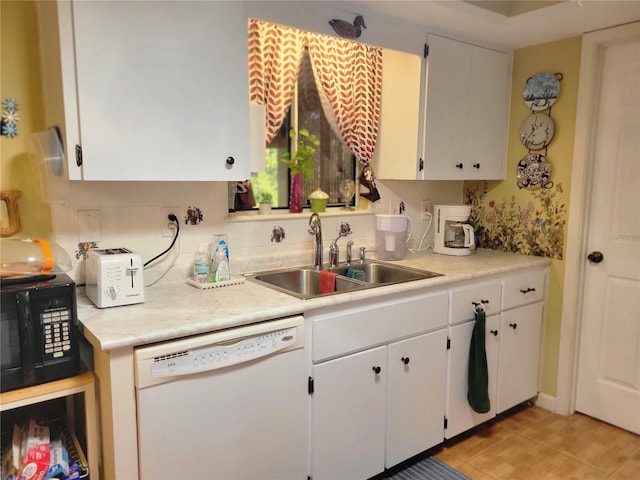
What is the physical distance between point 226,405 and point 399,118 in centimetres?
181

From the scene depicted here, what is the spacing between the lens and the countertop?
1.51 meters

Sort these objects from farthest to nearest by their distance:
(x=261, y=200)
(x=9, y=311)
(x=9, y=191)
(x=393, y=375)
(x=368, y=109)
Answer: (x=368, y=109) → (x=261, y=200) → (x=393, y=375) → (x=9, y=191) → (x=9, y=311)

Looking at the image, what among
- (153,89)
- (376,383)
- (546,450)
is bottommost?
(546,450)

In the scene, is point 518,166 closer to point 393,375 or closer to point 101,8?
point 393,375

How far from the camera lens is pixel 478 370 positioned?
8.08 feet

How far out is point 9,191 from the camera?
175 centimetres

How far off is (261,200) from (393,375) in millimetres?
1115

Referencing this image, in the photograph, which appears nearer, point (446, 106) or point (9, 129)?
point (9, 129)

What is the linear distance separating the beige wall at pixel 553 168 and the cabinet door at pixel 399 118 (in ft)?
2.52

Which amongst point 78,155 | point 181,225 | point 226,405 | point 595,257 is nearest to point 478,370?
point 595,257

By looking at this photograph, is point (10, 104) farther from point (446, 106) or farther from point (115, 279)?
point (446, 106)

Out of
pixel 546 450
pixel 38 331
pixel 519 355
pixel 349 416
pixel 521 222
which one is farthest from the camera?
pixel 521 222

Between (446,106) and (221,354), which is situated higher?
(446,106)

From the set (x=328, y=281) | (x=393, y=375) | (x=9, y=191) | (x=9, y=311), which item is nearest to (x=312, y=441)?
(x=393, y=375)
